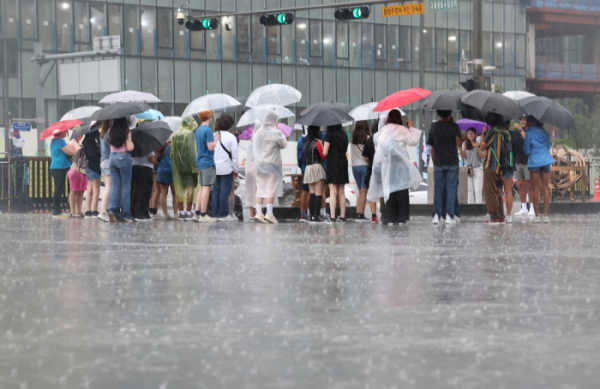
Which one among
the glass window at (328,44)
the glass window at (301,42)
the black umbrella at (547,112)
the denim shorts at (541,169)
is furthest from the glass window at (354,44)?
the denim shorts at (541,169)

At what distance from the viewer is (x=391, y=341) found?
172 inches

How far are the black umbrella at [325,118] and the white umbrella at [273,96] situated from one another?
3037mm

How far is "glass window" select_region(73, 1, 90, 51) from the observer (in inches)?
1828

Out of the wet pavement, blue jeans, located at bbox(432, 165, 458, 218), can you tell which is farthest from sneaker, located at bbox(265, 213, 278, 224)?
the wet pavement

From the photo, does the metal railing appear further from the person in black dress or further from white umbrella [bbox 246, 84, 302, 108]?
the person in black dress

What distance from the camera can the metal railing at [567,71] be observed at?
202ft

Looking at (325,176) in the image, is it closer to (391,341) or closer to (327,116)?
(327,116)

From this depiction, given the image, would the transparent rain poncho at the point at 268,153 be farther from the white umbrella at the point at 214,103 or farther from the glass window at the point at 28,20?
the glass window at the point at 28,20

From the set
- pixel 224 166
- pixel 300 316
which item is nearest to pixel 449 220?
pixel 224 166

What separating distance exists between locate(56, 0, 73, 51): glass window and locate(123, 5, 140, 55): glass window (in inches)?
117

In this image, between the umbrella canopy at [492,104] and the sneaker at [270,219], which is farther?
the sneaker at [270,219]

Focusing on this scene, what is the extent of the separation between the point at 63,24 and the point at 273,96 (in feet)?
102

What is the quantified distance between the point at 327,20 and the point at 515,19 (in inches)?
554

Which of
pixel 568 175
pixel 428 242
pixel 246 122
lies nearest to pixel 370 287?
pixel 428 242
